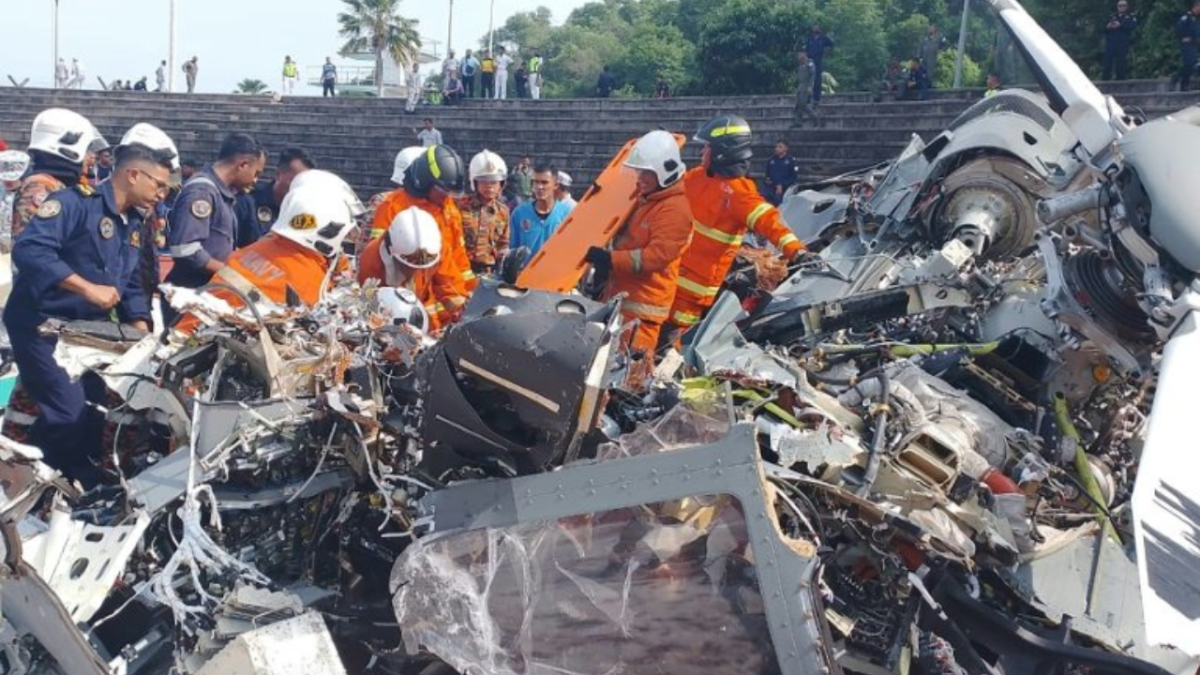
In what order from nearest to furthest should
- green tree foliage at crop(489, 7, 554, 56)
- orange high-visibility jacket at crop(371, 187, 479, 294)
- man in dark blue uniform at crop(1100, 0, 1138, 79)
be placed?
1. orange high-visibility jacket at crop(371, 187, 479, 294)
2. man in dark blue uniform at crop(1100, 0, 1138, 79)
3. green tree foliage at crop(489, 7, 554, 56)

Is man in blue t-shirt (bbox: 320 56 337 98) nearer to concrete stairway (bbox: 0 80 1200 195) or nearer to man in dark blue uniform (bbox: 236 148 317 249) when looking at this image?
concrete stairway (bbox: 0 80 1200 195)

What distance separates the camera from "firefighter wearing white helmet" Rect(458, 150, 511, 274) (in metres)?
7.52

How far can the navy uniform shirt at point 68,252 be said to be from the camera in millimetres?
4316

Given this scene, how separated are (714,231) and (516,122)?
1720 centimetres

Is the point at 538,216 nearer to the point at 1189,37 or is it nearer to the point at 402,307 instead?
the point at 402,307

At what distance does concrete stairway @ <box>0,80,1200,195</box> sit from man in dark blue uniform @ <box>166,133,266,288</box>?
32.4ft

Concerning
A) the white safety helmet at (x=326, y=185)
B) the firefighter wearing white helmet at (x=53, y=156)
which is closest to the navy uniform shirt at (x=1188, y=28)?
the white safety helmet at (x=326, y=185)

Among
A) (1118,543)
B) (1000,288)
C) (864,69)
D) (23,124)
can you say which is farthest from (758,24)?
(1118,543)

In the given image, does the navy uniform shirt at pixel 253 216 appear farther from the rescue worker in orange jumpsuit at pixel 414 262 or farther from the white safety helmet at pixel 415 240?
the white safety helmet at pixel 415 240

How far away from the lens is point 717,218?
598 centimetres

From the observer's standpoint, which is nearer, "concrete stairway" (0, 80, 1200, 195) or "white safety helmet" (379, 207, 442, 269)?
"white safety helmet" (379, 207, 442, 269)

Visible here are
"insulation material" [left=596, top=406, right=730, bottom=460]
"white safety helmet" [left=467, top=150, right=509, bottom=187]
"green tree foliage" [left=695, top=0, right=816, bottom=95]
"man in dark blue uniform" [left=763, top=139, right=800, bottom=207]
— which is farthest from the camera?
→ "green tree foliage" [left=695, top=0, right=816, bottom=95]

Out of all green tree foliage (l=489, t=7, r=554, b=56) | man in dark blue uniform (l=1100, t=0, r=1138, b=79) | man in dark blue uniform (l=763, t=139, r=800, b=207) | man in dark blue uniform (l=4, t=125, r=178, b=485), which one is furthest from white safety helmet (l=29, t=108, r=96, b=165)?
green tree foliage (l=489, t=7, r=554, b=56)

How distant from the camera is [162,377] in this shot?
3.62 meters
